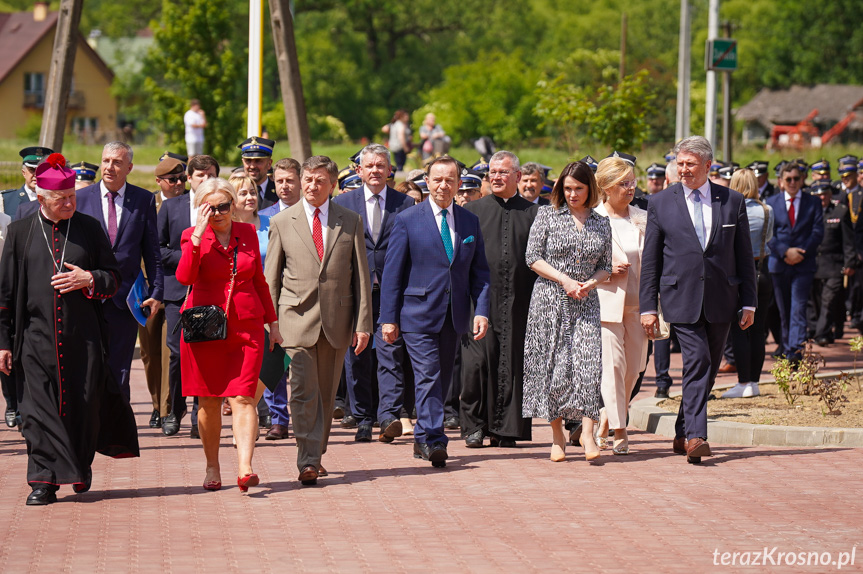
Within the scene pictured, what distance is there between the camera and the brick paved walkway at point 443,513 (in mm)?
6773

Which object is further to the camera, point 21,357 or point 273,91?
point 273,91

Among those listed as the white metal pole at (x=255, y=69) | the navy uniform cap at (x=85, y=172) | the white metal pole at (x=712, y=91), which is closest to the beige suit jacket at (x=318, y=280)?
the navy uniform cap at (x=85, y=172)

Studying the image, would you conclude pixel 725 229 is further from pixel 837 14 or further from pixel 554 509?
pixel 837 14

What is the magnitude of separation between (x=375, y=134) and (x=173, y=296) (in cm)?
6864

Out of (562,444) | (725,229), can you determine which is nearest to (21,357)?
(562,444)

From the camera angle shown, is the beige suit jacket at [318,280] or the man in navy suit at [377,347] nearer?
the beige suit jacket at [318,280]

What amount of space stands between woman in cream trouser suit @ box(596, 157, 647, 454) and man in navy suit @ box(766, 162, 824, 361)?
17.9 ft

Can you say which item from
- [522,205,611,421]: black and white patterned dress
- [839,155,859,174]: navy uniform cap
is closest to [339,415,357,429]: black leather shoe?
[522,205,611,421]: black and white patterned dress

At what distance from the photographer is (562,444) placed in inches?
383

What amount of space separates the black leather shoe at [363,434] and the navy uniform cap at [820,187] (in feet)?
31.4

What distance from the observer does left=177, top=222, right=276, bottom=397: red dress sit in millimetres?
8227

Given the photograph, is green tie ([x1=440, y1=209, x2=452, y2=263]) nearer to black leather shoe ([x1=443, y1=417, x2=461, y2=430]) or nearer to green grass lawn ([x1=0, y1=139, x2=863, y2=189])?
black leather shoe ([x1=443, y1=417, x2=461, y2=430])

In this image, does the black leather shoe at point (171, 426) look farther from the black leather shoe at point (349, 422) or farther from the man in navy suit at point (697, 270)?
the man in navy suit at point (697, 270)

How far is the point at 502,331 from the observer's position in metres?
10.4
